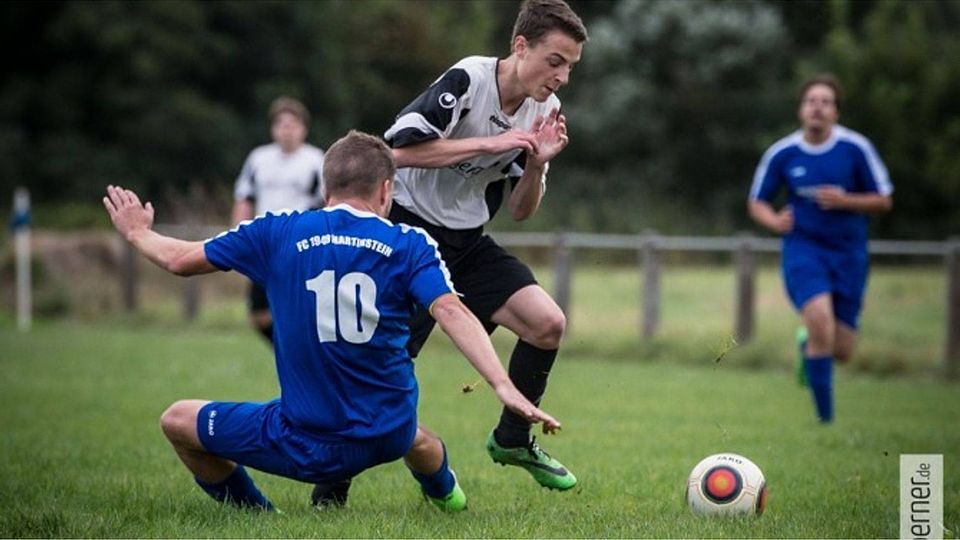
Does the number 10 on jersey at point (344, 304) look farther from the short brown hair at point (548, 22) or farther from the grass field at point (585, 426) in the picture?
the short brown hair at point (548, 22)

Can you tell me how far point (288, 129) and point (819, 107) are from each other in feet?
15.6

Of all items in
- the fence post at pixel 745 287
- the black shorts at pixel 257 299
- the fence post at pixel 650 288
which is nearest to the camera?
the black shorts at pixel 257 299

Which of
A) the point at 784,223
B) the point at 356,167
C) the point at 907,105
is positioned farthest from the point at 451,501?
the point at 907,105

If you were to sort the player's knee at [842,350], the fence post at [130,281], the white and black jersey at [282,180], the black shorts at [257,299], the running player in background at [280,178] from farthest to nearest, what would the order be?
the fence post at [130,281], the white and black jersey at [282,180], the running player in background at [280,178], the black shorts at [257,299], the player's knee at [842,350]

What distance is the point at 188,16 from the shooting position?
37.1m

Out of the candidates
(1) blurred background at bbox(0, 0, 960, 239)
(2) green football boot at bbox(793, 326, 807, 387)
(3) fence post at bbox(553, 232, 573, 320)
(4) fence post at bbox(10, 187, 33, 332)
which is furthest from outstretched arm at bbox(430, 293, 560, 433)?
(1) blurred background at bbox(0, 0, 960, 239)

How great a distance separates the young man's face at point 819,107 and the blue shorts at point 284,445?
19.4ft

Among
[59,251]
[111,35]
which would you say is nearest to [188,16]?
[111,35]

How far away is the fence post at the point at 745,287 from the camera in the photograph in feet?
54.9

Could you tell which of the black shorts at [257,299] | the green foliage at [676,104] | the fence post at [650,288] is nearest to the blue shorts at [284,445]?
the black shorts at [257,299]

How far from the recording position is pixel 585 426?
1009 cm

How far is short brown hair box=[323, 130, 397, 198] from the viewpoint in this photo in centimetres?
546

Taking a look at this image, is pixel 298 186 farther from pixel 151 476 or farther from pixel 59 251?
pixel 59 251

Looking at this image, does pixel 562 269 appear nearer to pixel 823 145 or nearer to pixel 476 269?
pixel 823 145
